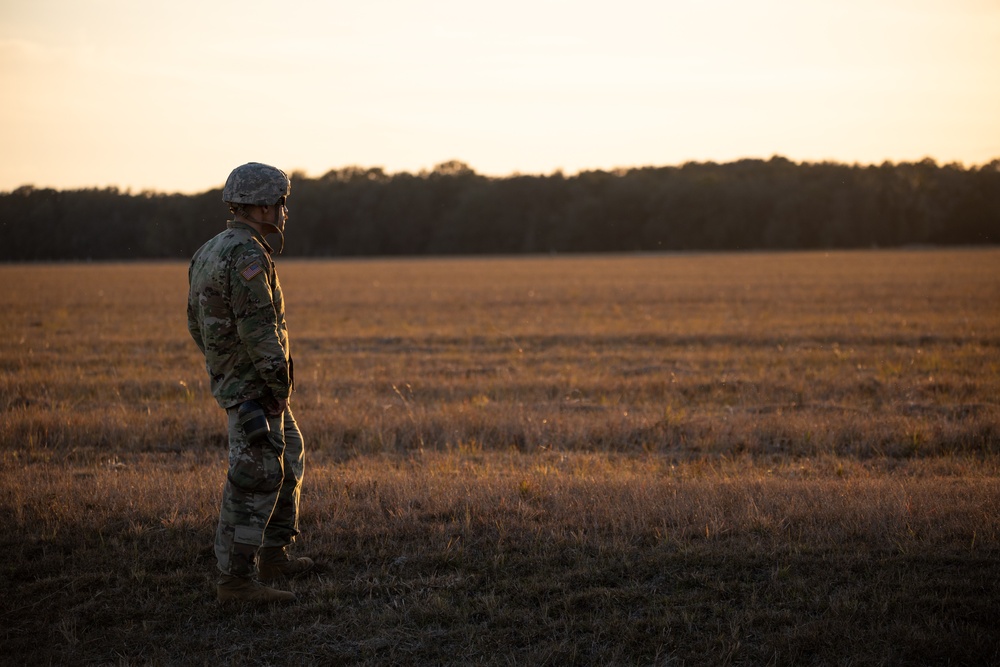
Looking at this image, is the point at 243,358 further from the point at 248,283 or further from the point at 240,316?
the point at 248,283

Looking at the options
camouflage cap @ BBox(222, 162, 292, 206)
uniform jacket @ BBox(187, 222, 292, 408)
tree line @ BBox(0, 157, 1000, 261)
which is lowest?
uniform jacket @ BBox(187, 222, 292, 408)

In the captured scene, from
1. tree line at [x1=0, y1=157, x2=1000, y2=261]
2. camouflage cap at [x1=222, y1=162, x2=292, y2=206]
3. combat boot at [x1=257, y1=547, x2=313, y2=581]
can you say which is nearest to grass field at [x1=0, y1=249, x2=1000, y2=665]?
combat boot at [x1=257, y1=547, x2=313, y2=581]

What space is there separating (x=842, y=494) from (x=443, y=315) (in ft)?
65.2

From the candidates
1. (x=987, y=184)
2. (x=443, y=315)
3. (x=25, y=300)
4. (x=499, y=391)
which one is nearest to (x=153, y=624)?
(x=499, y=391)

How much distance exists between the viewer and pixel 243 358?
466 cm

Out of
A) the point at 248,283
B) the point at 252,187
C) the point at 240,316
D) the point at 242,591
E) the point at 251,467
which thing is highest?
the point at 252,187

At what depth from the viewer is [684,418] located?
1016cm

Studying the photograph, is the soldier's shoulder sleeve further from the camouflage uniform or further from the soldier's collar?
the soldier's collar

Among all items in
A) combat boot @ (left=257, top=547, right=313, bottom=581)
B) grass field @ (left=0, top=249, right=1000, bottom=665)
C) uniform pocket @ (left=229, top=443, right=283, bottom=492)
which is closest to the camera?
grass field @ (left=0, top=249, right=1000, bottom=665)

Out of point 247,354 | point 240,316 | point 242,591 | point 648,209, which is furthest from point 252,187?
point 648,209

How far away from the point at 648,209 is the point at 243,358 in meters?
108

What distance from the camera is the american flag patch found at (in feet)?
14.7

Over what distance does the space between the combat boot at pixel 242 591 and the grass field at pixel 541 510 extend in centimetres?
7

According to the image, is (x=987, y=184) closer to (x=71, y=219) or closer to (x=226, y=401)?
(x=71, y=219)
